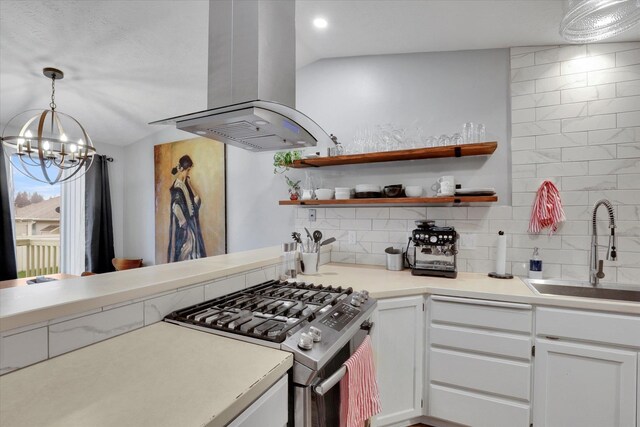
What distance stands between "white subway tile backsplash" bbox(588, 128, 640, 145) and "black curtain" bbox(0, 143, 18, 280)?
5419 millimetres

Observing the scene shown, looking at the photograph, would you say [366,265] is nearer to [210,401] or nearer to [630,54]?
[210,401]

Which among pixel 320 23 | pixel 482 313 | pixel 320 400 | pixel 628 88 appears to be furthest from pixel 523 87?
pixel 320 400

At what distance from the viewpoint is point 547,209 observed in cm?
210

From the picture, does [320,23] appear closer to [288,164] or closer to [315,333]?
[288,164]

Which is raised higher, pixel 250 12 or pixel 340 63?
pixel 340 63

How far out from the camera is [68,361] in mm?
871

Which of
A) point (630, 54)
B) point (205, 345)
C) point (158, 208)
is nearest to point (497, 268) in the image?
point (630, 54)

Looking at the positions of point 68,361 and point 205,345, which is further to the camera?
point 205,345

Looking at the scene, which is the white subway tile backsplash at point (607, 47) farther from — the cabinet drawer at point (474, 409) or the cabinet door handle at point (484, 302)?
the cabinet drawer at point (474, 409)

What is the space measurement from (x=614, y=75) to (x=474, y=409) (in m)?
2.40

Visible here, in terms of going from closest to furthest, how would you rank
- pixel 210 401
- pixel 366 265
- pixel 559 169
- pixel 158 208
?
pixel 210 401 → pixel 559 169 → pixel 366 265 → pixel 158 208

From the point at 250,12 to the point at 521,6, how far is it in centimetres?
165

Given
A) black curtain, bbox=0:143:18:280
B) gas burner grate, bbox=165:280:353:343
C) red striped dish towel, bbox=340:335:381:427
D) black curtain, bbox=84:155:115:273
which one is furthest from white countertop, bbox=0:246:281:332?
black curtain, bbox=84:155:115:273

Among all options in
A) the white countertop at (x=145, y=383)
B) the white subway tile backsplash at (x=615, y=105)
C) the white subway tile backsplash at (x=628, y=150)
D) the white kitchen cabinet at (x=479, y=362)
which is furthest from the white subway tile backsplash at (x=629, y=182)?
the white countertop at (x=145, y=383)
